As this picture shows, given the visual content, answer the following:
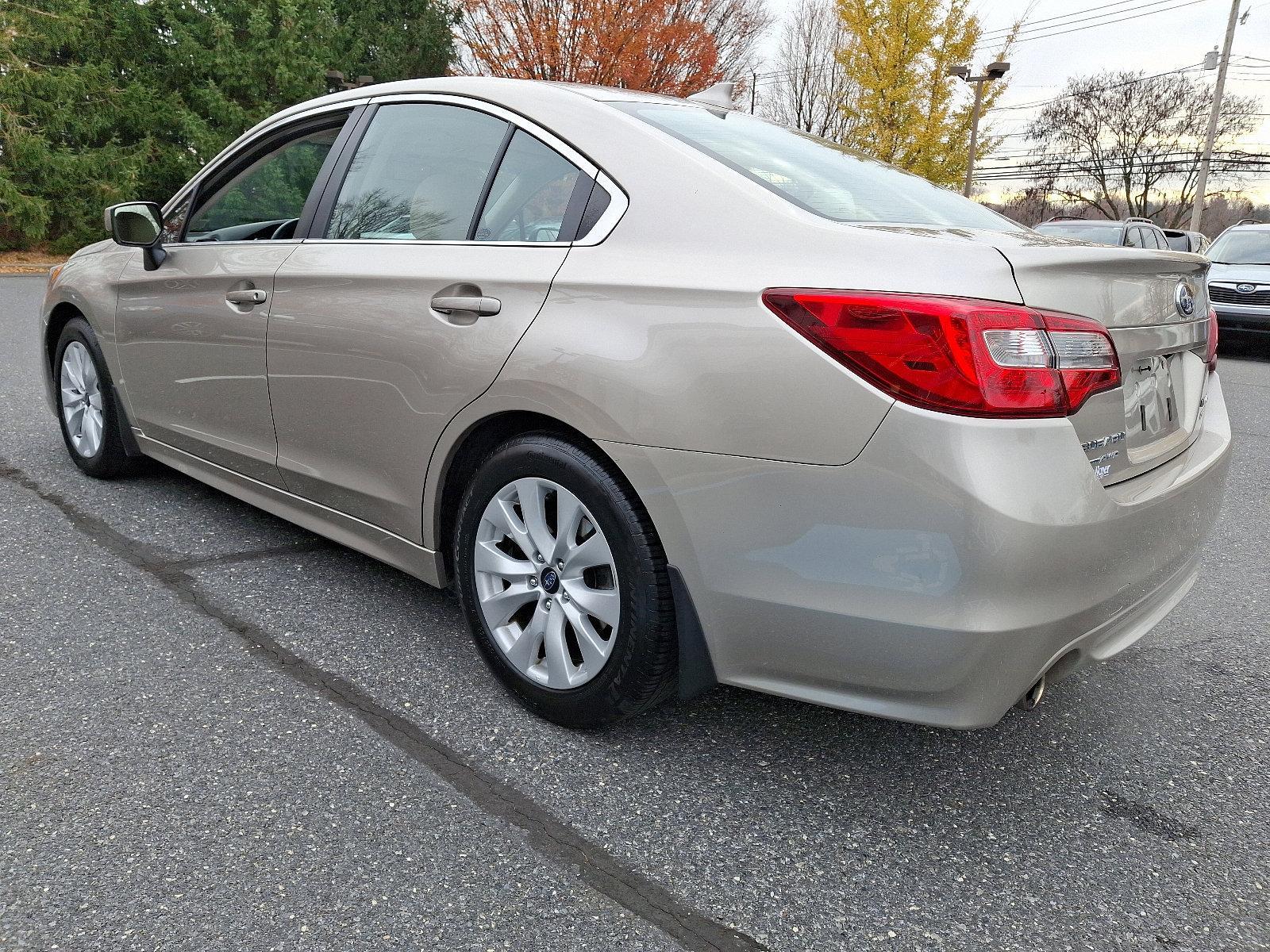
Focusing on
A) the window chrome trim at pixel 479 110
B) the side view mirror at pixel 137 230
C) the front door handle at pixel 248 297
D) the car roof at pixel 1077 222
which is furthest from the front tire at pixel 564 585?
the car roof at pixel 1077 222

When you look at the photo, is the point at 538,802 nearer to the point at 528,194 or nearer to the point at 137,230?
the point at 528,194

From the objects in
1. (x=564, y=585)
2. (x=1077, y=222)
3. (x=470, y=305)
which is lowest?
(x=564, y=585)

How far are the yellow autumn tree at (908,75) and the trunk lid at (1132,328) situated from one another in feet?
88.4

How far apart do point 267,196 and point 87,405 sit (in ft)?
5.07

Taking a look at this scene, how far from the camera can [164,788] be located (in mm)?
2170

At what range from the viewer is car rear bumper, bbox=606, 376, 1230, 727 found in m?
1.80

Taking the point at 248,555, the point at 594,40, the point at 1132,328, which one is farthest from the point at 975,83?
the point at 1132,328

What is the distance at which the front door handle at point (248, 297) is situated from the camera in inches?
127

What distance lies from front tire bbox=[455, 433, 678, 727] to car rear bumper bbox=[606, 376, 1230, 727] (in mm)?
109

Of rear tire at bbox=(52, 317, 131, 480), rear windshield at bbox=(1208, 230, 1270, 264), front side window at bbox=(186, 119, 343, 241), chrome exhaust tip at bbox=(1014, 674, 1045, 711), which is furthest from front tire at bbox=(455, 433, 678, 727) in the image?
rear windshield at bbox=(1208, 230, 1270, 264)

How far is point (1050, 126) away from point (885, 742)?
5260cm

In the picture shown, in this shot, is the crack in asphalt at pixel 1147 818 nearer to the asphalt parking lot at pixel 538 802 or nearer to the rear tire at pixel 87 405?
the asphalt parking lot at pixel 538 802

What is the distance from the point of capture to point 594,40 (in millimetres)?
25500

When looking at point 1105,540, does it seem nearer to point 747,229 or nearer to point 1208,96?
point 747,229
